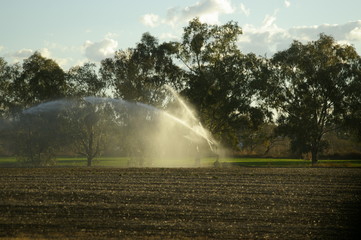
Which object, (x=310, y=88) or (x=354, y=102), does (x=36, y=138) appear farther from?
(x=354, y=102)

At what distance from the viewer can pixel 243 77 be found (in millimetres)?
67625

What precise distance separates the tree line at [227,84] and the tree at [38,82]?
15 cm

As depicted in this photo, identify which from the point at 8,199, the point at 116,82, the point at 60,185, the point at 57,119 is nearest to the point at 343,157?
the point at 116,82

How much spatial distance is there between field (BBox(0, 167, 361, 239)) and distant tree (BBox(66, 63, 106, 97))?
150 feet

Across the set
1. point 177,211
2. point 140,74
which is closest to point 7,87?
point 140,74

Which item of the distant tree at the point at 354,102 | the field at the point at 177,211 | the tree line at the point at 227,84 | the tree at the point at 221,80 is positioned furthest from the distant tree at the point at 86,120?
the field at the point at 177,211

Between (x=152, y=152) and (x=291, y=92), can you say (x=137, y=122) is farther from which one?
(x=291, y=92)

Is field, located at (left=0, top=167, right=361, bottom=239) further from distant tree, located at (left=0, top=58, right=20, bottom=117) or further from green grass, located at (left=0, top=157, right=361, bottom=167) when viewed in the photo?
distant tree, located at (left=0, top=58, right=20, bottom=117)

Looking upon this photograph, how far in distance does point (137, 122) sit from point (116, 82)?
691 centimetres

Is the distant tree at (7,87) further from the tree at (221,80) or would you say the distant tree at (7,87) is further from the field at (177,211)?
the field at (177,211)

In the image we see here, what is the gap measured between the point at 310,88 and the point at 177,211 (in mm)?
55877

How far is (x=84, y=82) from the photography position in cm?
7556

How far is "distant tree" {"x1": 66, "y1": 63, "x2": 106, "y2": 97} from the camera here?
75.4 m

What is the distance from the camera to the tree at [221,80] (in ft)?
222
